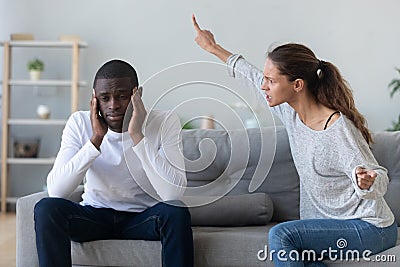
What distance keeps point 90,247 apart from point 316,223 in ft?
2.87

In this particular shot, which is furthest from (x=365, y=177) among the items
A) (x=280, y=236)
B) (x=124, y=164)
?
(x=124, y=164)

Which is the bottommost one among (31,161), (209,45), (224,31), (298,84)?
(31,161)

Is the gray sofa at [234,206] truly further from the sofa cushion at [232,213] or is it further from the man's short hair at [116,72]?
the man's short hair at [116,72]

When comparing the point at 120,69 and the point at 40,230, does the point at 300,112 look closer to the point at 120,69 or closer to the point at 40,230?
the point at 120,69

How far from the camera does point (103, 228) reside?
8.65 ft

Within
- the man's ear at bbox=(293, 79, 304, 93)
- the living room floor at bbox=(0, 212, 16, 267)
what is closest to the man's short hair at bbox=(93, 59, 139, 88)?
the man's ear at bbox=(293, 79, 304, 93)

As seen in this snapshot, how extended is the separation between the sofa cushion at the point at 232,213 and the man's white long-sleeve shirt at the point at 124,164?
29 cm

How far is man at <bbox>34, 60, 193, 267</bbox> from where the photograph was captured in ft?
8.18

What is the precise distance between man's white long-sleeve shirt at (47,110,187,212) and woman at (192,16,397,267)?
442 mm

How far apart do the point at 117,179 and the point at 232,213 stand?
52 cm

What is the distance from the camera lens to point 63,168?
2633 millimetres

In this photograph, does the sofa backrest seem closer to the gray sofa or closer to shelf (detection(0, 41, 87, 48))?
the gray sofa

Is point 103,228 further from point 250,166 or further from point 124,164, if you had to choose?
point 250,166

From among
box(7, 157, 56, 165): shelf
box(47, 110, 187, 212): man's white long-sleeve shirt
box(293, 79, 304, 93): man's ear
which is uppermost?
box(293, 79, 304, 93): man's ear
